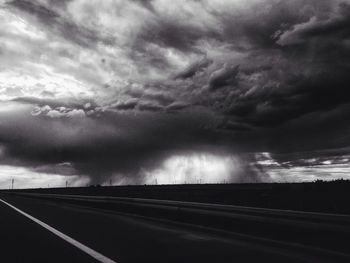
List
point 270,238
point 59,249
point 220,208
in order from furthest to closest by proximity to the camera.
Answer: point 220,208
point 270,238
point 59,249

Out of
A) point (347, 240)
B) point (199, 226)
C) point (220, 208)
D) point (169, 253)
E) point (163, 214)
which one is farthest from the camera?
point (163, 214)

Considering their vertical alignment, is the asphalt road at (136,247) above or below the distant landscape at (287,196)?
below

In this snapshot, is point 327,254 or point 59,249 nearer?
point 327,254

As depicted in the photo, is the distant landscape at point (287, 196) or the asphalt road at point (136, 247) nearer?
the asphalt road at point (136, 247)

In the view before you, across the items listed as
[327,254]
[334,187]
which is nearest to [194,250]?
[327,254]

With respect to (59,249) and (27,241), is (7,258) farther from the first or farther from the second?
(27,241)

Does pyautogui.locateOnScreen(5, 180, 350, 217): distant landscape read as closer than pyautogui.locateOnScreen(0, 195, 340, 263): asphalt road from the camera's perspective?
No

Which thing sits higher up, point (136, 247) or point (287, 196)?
point (287, 196)

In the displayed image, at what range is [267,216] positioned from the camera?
8922mm

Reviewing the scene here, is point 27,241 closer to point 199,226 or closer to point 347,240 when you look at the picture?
point 199,226

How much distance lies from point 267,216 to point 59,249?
14.0 feet

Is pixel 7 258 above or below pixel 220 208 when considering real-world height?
below

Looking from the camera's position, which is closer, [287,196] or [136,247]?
[136,247]

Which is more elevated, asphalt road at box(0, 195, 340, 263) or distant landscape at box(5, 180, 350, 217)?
distant landscape at box(5, 180, 350, 217)
